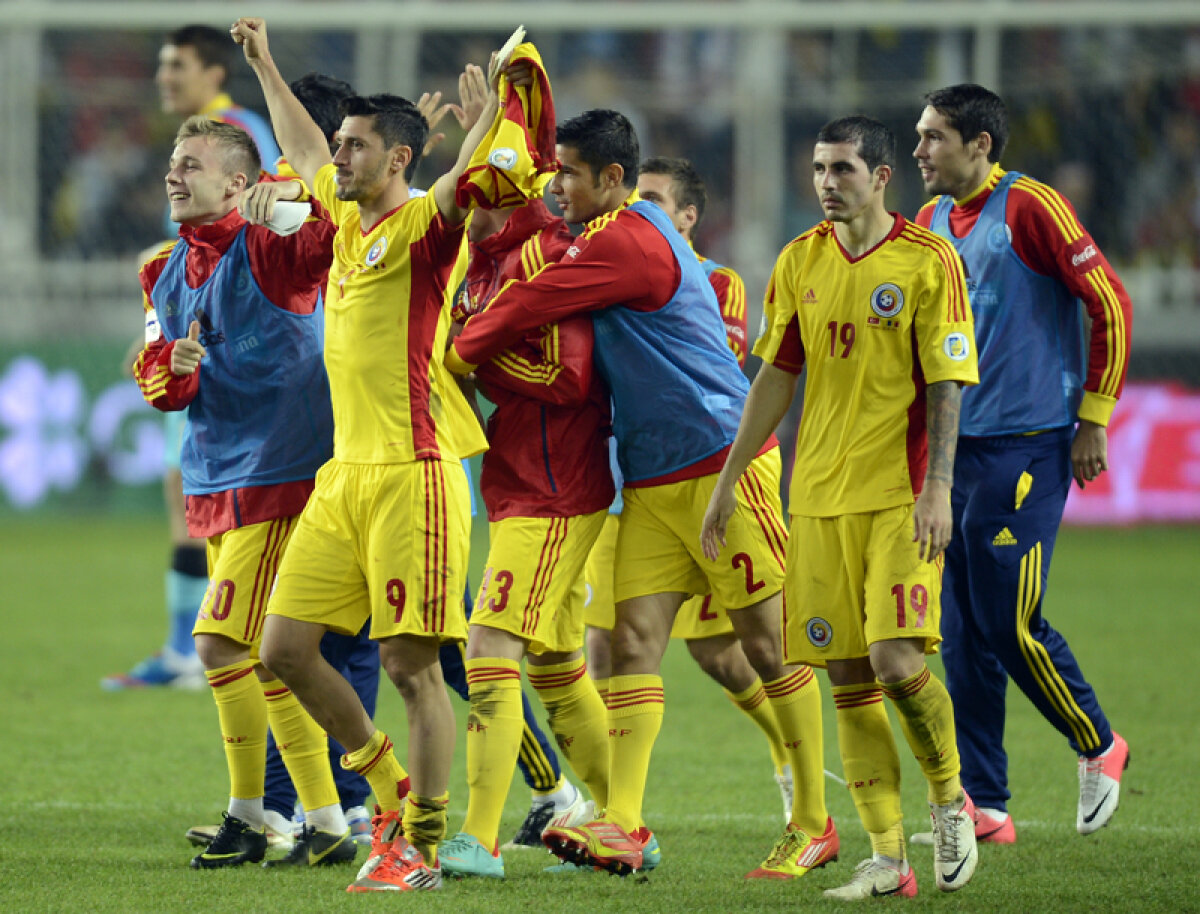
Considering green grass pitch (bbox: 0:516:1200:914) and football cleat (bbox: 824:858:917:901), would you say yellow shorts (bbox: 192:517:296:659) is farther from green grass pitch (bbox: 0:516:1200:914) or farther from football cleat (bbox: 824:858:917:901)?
football cleat (bbox: 824:858:917:901)

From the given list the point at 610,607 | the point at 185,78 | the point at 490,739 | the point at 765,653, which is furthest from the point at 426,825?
the point at 185,78

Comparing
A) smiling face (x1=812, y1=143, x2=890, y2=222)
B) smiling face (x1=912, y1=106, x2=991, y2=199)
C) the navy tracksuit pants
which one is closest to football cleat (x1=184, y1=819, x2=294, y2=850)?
the navy tracksuit pants

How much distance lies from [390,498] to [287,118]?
1378 millimetres

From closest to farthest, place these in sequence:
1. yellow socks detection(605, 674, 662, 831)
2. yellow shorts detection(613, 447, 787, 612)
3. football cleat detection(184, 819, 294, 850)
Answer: yellow socks detection(605, 674, 662, 831), yellow shorts detection(613, 447, 787, 612), football cleat detection(184, 819, 294, 850)

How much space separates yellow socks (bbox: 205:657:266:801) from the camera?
4.80 m

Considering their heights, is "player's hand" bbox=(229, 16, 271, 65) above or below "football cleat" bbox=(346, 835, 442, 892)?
above

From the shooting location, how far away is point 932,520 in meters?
4.22

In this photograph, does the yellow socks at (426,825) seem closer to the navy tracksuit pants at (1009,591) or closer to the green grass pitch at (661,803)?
the green grass pitch at (661,803)

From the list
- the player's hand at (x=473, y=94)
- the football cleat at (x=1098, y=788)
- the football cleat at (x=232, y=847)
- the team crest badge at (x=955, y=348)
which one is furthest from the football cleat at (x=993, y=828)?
the player's hand at (x=473, y=94)

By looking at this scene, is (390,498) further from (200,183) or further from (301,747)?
(200,183)

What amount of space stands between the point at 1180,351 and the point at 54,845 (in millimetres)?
12136

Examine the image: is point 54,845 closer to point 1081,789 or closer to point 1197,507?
point 1081,789

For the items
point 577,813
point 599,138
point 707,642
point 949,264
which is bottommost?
point 577,813

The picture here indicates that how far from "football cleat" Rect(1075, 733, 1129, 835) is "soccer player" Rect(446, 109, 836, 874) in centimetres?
87
